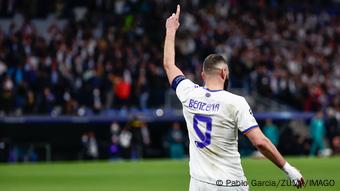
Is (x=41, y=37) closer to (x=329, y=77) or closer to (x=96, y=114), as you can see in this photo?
(x=96, y=114)

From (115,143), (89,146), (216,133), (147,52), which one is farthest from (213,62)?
(147,52)

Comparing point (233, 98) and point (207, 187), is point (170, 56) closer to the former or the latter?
point (233, 98)

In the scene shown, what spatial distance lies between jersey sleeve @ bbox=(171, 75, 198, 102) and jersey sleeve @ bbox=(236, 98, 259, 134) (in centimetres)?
61

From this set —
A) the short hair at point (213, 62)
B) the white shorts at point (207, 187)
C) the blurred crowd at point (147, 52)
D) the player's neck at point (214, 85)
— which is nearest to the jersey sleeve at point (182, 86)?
the player's neck at point (214, 85)

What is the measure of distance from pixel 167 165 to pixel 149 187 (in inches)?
286

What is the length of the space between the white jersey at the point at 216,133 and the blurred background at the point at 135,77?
74.6ft

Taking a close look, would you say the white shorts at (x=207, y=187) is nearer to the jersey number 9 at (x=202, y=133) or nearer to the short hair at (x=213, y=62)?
the jersey number 9 at (x=202, y=133)

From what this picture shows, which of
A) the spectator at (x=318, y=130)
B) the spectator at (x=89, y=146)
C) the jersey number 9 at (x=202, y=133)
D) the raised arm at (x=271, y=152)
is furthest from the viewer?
the spectator at (x=318, y=130)

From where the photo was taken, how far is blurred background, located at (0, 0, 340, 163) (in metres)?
30.8

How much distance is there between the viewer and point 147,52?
3447 cm

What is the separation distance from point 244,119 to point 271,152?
37cm

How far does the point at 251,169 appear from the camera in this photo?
75.9ft

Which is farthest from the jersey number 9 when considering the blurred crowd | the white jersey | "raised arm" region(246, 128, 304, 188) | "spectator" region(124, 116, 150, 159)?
"spectator" region(124, 116, 150, 159)

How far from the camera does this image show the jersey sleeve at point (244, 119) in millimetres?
7484
